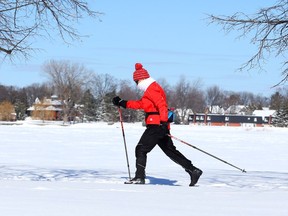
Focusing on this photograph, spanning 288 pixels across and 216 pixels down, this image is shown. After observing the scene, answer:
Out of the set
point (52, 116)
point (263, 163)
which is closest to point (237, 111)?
point (52, 116)

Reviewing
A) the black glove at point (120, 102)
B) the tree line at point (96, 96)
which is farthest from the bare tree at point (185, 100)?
the black glove at point (120, 102)

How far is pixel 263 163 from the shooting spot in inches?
604

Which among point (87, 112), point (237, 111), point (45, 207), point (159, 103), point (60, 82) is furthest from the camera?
point (237, 111)

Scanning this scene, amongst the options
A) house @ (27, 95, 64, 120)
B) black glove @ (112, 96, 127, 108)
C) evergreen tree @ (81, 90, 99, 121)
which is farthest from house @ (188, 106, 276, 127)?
black glove @ (112, 96, 127, 108)

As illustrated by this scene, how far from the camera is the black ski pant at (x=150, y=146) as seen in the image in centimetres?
721

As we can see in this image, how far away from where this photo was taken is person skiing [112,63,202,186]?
714cm

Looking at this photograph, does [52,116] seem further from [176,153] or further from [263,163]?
[176,153]

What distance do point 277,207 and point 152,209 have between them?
3.76 ft

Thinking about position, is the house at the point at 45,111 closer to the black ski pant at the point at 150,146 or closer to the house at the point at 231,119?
the house at the point at 231,119

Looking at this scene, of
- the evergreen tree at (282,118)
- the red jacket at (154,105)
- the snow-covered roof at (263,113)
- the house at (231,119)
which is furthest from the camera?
the snow-covered roof at (263,113)

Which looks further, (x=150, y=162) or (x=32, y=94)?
(x=32, y=94)

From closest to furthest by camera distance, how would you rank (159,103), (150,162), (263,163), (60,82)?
(159,103) → (150,162) → (263,163) → (60,82)

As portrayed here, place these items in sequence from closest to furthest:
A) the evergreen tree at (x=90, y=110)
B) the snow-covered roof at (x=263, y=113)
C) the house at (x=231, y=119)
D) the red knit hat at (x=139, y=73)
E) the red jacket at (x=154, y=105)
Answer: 1. the red jacket at (x=154, y=105)
2. the red knit hat at (x=139, y=73)
3. the evergreen tree at (x=90, y=110)
4. the house at (x=231, y=119)
5. the snow-covered roof at (x=263, y=113)

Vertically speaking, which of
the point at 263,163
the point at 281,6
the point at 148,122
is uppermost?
the point at 281,6
